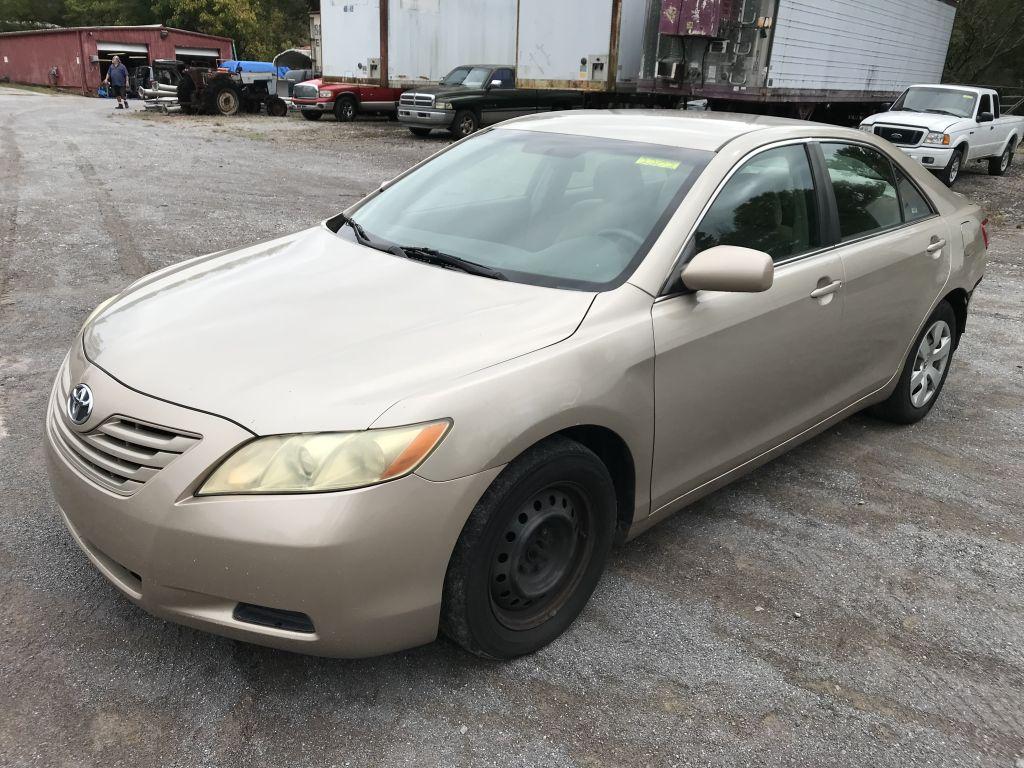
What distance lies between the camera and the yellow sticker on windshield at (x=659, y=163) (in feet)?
10.5

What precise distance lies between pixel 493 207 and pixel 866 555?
2.05 meters

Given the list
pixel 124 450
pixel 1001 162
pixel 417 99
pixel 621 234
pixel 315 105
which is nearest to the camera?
pixel 124 450

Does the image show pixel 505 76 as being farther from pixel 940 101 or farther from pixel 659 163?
pixel 659 163

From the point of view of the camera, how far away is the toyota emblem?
2.43 meters

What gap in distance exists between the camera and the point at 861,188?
12.8ft

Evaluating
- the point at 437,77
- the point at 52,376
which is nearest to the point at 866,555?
the point at 52,376

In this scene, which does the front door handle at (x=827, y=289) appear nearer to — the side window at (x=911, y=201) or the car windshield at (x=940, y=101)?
the side window at (x=911, y=201)

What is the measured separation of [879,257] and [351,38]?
66.7ft

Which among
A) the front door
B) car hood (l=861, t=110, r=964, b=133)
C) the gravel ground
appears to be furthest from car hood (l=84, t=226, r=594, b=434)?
car hood (l=861, t=110, r=964, b=133)

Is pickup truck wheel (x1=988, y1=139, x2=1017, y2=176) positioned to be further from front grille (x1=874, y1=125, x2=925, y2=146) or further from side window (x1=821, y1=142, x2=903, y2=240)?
side window (x1=821, y1=142, x2=903, y2=240)

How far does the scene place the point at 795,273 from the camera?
11.1 feet

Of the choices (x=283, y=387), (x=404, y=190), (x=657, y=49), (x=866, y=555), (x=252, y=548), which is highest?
(x=657, y=49)

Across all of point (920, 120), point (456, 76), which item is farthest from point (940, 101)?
point (456, 76)

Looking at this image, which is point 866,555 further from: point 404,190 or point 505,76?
point 505,76
